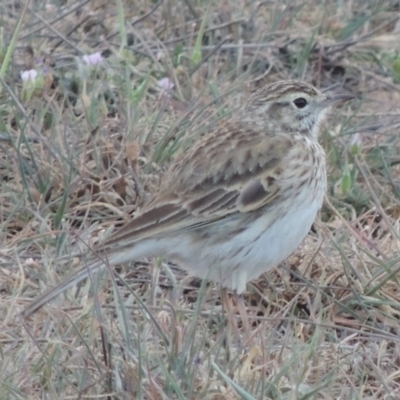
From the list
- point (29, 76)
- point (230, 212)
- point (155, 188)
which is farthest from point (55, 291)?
point (29, 76)

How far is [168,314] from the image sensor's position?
4750mm

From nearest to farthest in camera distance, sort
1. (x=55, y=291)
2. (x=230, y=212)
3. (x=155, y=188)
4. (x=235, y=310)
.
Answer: (x=55, y=291) < (x=230, y=212) < (x=235, y=310) < (x=155, y=188)

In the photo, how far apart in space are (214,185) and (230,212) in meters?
0.15

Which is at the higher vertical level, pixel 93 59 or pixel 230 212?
pixel 230 212

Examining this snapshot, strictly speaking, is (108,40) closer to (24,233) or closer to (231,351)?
(24,233)

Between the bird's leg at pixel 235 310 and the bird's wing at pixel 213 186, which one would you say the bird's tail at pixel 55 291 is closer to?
the bird's wing at pixel 213 186

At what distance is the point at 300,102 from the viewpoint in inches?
215

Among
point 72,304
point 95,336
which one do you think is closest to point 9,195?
point 72,304

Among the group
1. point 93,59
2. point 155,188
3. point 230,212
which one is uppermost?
point 230,212

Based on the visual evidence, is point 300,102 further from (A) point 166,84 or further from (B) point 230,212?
(A) point 166,84

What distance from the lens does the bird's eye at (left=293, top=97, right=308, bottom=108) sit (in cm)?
544

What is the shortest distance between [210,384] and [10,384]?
0.66 m

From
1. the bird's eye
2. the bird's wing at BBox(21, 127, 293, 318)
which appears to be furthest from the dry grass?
the bird's eye

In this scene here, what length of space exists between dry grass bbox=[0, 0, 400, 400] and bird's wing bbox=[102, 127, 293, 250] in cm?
29
